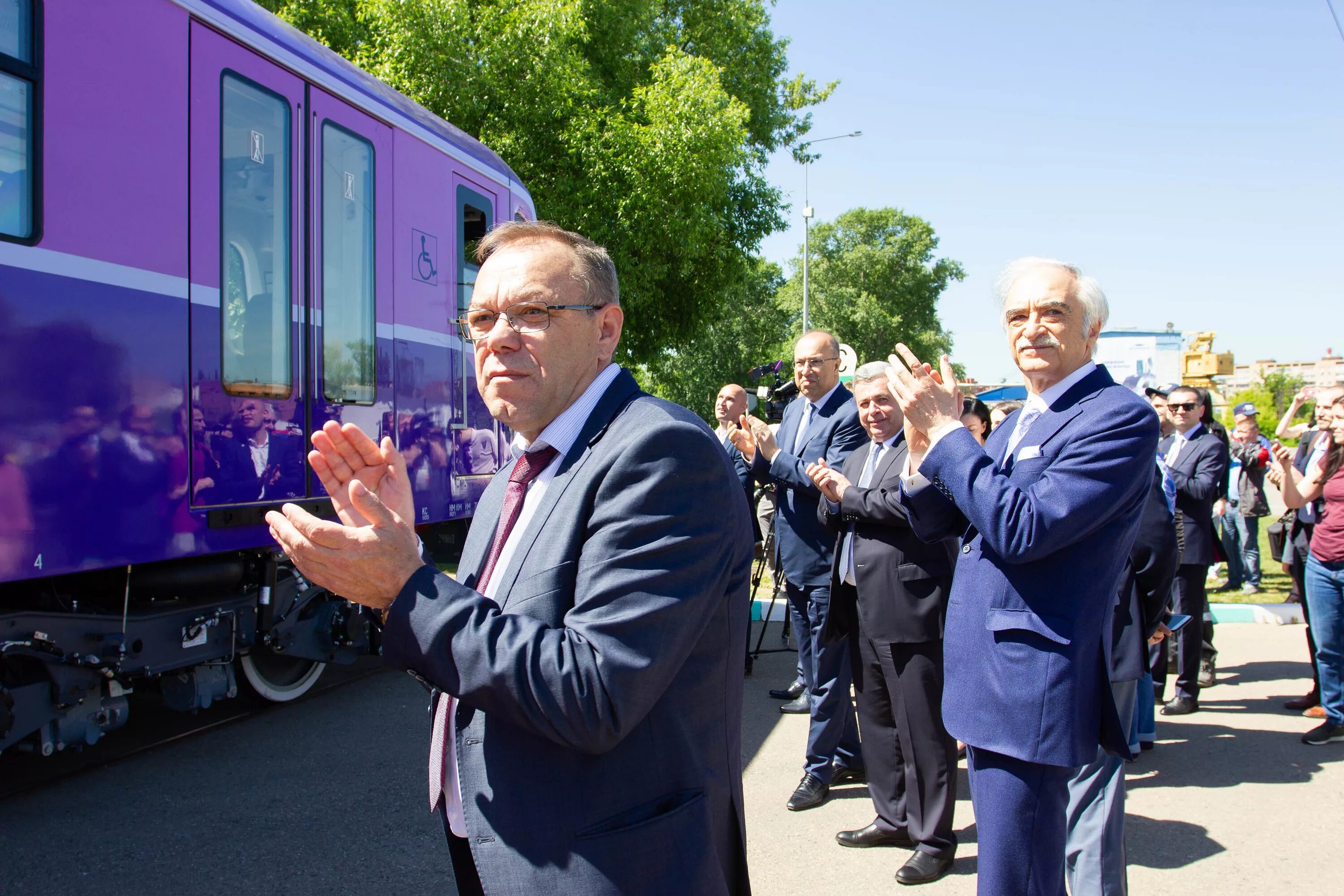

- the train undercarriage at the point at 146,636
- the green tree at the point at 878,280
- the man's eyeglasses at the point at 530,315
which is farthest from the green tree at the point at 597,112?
the green tree at the point at 878,280

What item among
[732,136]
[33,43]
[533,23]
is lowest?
[33,43]

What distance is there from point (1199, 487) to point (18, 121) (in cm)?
675

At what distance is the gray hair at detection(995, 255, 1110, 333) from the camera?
2.64 meters

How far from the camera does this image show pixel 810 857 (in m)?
3.91

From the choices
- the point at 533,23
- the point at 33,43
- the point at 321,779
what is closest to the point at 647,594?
the point at 33,43

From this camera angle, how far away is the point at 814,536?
5.05 m

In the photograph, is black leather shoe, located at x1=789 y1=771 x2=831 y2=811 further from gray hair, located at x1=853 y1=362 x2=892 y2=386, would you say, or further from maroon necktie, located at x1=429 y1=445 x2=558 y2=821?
maroon necktie, located at x1=429 y1=445 x2=558 y2=821

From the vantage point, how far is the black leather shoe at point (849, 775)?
4809 millimetres

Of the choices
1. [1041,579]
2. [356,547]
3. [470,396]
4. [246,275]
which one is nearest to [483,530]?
[356,547]

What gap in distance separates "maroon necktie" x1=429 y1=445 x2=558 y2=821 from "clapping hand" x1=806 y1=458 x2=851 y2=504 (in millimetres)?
2376

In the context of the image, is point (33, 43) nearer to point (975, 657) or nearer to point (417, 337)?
point (417, 337)

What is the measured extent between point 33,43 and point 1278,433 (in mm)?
9059

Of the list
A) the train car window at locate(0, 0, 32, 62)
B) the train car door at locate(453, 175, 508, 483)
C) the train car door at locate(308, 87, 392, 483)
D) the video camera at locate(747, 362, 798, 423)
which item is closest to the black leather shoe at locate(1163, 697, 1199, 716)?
the video camera at locate(747, 362, 798, 423)

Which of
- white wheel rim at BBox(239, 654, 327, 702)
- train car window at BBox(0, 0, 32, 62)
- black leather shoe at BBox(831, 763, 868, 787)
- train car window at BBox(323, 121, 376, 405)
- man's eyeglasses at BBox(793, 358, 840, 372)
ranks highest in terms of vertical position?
train car window at BBox(0, 0, 32, 62)
